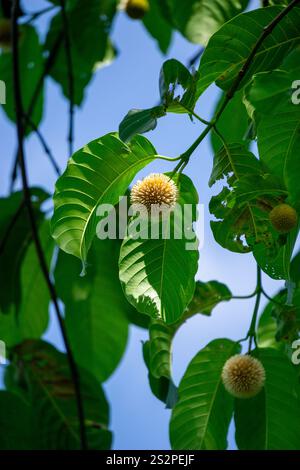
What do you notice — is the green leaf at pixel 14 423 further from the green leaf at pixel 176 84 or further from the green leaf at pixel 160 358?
the green leaf at pixel 176 84

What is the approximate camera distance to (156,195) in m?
1.28

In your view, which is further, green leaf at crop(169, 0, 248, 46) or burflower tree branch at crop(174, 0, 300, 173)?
green leaf at crop(169, 0, 248, 46)

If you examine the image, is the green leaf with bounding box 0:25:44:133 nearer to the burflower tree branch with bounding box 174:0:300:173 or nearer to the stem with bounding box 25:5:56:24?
the stem with bounding box 25:5:56:24

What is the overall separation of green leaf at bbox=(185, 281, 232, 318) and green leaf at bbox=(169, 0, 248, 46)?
70cm

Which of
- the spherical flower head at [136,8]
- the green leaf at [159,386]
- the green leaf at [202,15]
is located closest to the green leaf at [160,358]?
the green leaf at [159,386]

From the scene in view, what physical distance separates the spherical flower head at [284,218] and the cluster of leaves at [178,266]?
0.06 ft

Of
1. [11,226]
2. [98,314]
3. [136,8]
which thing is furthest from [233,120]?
[136,8]

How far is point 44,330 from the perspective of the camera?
8.58ft

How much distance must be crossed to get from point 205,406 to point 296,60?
2.40 ft

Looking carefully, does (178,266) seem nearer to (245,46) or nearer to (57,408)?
(245,46)

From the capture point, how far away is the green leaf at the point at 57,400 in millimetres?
2354

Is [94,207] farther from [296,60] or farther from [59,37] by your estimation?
[59,37]

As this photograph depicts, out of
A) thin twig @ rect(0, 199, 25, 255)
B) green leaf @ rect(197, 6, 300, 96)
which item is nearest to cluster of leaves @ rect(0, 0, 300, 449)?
green leaf @ rect(197, 6, 300, 96)

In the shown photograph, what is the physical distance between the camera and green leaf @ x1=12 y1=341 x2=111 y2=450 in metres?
2.35
